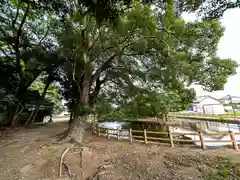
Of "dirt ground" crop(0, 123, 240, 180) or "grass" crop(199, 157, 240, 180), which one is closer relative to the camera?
"grass" crop(199, 157, 240, 180)

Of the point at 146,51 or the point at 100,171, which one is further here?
the point at 146,51

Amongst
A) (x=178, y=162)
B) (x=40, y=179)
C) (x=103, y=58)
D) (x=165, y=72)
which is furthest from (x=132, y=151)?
(x=103, y=58)

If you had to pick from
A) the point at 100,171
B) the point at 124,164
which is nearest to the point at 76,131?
the point at 100,171

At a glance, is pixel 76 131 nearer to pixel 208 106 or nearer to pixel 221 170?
pixel 221 170

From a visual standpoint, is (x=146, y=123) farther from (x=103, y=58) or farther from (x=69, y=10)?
(x=69, y=10)

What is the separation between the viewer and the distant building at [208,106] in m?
26.9

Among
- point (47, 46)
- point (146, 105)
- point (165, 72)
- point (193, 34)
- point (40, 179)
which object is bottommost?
point (40, 179)

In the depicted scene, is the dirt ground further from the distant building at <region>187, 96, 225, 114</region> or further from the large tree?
the distant building at <region>187, 96, 225, 114</region>

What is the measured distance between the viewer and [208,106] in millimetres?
28141

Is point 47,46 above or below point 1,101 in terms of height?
above

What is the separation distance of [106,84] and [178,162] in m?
7.55

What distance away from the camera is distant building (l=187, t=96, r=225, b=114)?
2692 cm

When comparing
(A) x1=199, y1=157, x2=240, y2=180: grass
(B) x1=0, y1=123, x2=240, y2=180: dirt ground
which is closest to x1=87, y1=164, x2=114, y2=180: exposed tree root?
(B) x1=0, y1=123, x2=240, y2=180: dirt ground

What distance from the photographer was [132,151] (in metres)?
5.71
